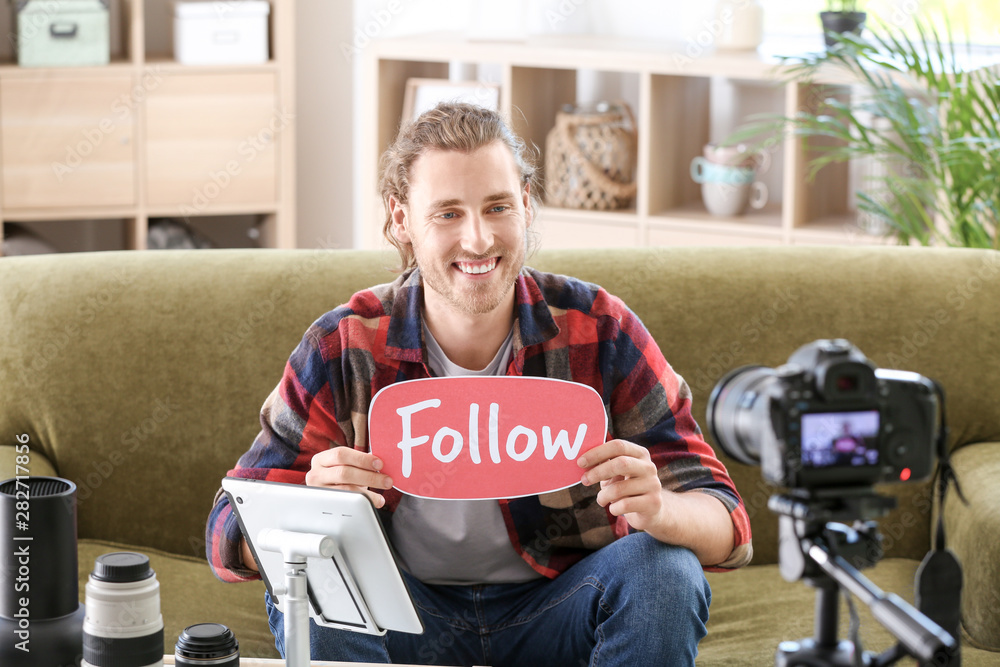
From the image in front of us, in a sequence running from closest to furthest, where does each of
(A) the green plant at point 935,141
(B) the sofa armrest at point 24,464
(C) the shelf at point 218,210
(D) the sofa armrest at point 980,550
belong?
→ (D) the sofa armrest at point 980,550, (B) the sofa armrest at point 24,464, (A) the green plant at point 935,141, (C) the shelf at point 218,210

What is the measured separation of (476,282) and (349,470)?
1.12 feet

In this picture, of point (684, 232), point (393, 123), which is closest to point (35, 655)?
point (684, 232)

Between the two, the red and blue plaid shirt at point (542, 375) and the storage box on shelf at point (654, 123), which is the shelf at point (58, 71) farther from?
the red and blue plaid shirt at point (542, 375)

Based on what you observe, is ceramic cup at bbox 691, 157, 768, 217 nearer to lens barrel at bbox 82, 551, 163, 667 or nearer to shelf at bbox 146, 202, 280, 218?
shelf at bbox 146, 202, 280, 218

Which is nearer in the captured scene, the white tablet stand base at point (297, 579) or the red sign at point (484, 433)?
the white tablet stand base at point (297, 579)

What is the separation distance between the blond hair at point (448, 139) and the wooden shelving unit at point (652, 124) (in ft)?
5.41

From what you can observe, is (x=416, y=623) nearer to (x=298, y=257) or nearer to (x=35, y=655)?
(x=35, y=655)

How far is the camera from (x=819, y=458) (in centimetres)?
81

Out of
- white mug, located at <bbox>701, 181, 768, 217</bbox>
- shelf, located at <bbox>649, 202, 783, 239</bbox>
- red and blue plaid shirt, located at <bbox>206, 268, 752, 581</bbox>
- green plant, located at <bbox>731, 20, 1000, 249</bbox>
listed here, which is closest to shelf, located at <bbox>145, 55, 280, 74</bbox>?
shelf, located at <bbox>649, 202, 783, 239</bbox>

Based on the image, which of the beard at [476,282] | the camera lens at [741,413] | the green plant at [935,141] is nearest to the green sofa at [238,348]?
the green plant at [935,141]

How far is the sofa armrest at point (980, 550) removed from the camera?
1647mm

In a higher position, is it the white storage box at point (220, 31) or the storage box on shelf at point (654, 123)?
the white storage box at point (220, 31)

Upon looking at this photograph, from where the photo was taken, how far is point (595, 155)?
3.39m

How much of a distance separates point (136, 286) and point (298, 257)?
285 millimetres
